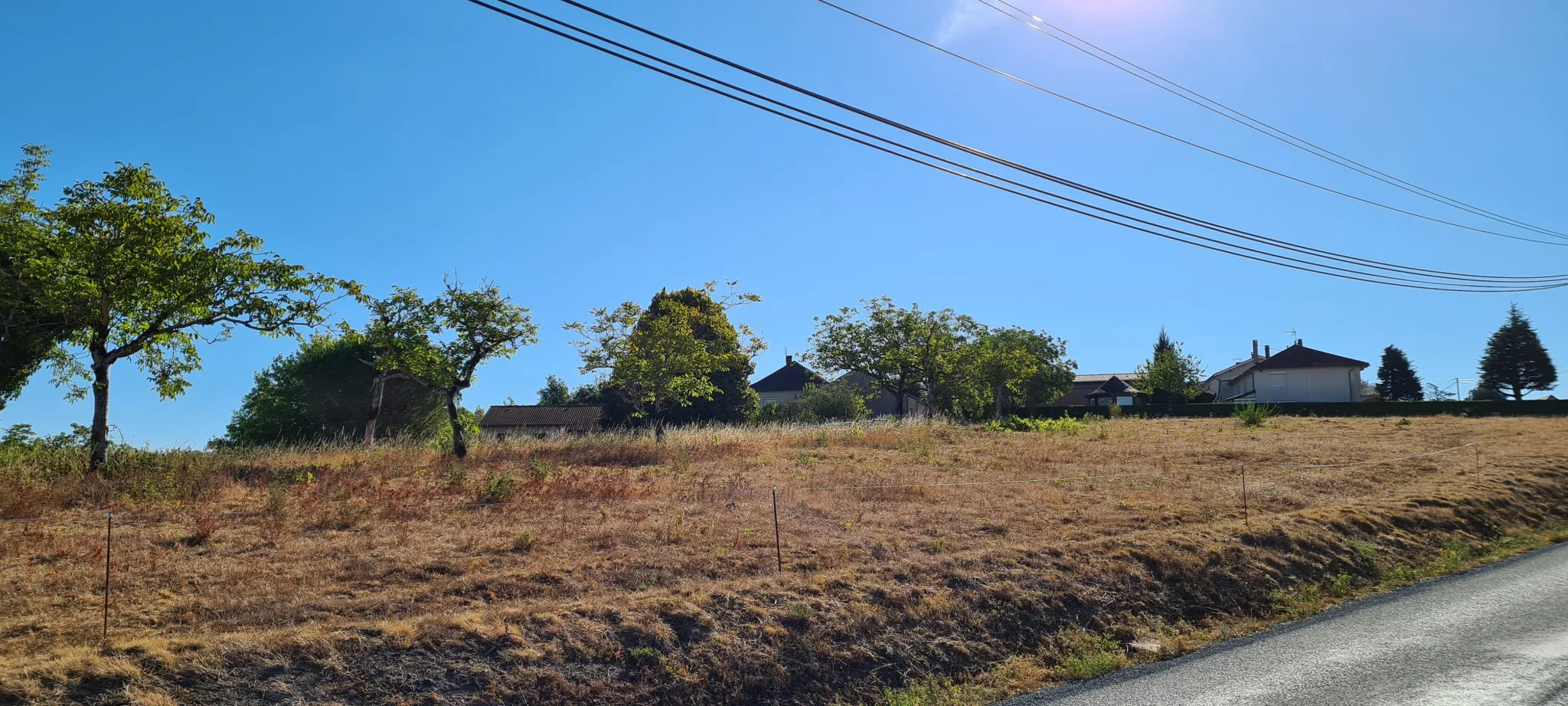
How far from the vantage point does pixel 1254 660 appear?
823 centimetres

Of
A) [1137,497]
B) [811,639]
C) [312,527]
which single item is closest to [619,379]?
[312,527]

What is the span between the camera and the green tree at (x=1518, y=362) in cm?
5778

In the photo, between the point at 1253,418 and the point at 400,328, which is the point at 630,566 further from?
the point at 1253,418

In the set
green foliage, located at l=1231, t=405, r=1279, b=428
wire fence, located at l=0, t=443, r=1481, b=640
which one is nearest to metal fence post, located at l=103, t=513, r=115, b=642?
wire fence, located at l=0, t=443, r=1481, b=640

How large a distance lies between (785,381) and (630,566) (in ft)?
194

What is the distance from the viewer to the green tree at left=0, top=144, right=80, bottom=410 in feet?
48.5

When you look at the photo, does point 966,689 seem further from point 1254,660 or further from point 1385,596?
point 1385,596

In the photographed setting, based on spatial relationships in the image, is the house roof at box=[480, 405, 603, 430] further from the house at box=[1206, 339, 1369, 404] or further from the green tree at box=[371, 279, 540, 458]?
the house at box=[1206, 339, 1369, 404]

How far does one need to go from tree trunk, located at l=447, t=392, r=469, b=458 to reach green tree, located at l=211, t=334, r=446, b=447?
45.4 ft

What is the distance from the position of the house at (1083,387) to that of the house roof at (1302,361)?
60.5 feet

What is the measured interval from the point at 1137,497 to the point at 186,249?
20134mm

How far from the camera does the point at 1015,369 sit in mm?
47375

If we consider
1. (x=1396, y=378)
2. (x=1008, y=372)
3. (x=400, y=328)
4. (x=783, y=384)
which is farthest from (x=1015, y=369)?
(x=1396, y=378)

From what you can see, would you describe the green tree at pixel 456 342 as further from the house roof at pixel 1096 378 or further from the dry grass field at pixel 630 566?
the house roof at pixel 1096 378
